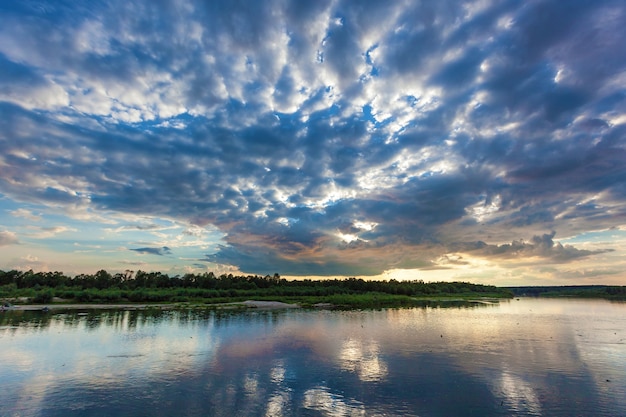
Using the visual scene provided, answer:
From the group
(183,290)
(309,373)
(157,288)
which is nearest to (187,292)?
(183,290)

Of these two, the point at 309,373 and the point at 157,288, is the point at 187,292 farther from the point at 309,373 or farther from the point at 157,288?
the point at 309,373

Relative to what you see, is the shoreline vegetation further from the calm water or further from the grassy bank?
the calm water

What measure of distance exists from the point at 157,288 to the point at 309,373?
139995 millimetres

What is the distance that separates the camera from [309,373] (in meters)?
28.6

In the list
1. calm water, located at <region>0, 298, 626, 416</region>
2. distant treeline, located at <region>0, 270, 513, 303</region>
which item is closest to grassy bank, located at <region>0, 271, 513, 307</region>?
distant treeline, located at <region>0, 270, 513, 303</region>

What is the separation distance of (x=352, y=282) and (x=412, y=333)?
142m

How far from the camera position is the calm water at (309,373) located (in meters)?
21.1

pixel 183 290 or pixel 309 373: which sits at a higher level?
pixel 183 290

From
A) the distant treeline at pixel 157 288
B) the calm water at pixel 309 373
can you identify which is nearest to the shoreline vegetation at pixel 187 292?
the distant treeline at pixel 157 288

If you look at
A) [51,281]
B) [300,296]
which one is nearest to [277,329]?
[300,296]

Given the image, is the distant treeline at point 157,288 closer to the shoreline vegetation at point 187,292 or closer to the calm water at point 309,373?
the shoreline vegetation at point 187,292

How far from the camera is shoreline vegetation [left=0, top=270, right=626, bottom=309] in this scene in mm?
109125

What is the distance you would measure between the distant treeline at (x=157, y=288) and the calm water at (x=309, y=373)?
7191 centimetres

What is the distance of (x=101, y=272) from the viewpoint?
164750 mm
